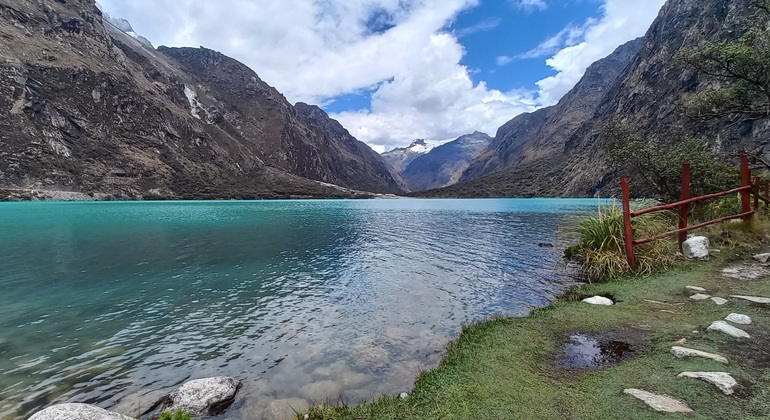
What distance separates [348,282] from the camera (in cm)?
1992

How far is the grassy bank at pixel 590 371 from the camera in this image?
17.7 feet

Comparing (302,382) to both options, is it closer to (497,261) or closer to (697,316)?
(697,316)

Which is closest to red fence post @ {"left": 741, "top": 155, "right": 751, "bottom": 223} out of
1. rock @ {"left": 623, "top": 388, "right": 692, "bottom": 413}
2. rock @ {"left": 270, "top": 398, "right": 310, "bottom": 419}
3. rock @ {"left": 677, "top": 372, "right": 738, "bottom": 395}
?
rock @ {"left": 677, "top": 372, "right": 738, "bottom": 395}

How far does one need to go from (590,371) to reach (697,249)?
1106 cm

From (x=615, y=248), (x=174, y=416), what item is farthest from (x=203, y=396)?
(x=615, y=248)

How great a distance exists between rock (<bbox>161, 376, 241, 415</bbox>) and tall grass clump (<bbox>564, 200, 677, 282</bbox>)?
13490mm

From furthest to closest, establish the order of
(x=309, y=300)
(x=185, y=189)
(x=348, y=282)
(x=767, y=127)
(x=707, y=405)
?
(x=185, y=189) → (x=767, y=127) → (x=348, y=282) → (x=309, y=300) → (x=707, y=405)

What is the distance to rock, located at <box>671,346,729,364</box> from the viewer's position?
639cm

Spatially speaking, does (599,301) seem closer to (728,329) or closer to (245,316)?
(728,329)

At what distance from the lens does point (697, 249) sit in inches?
557

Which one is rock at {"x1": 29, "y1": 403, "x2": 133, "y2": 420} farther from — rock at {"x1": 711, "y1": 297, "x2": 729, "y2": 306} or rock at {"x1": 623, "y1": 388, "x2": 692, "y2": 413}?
rock at {"x1": 711, "y1": 297, "x2": 729, "y2": 306}

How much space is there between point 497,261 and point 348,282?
1050cm

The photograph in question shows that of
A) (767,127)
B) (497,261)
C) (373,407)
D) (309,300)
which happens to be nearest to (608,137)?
(497,261)

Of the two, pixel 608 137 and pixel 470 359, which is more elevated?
pixel 608 137
